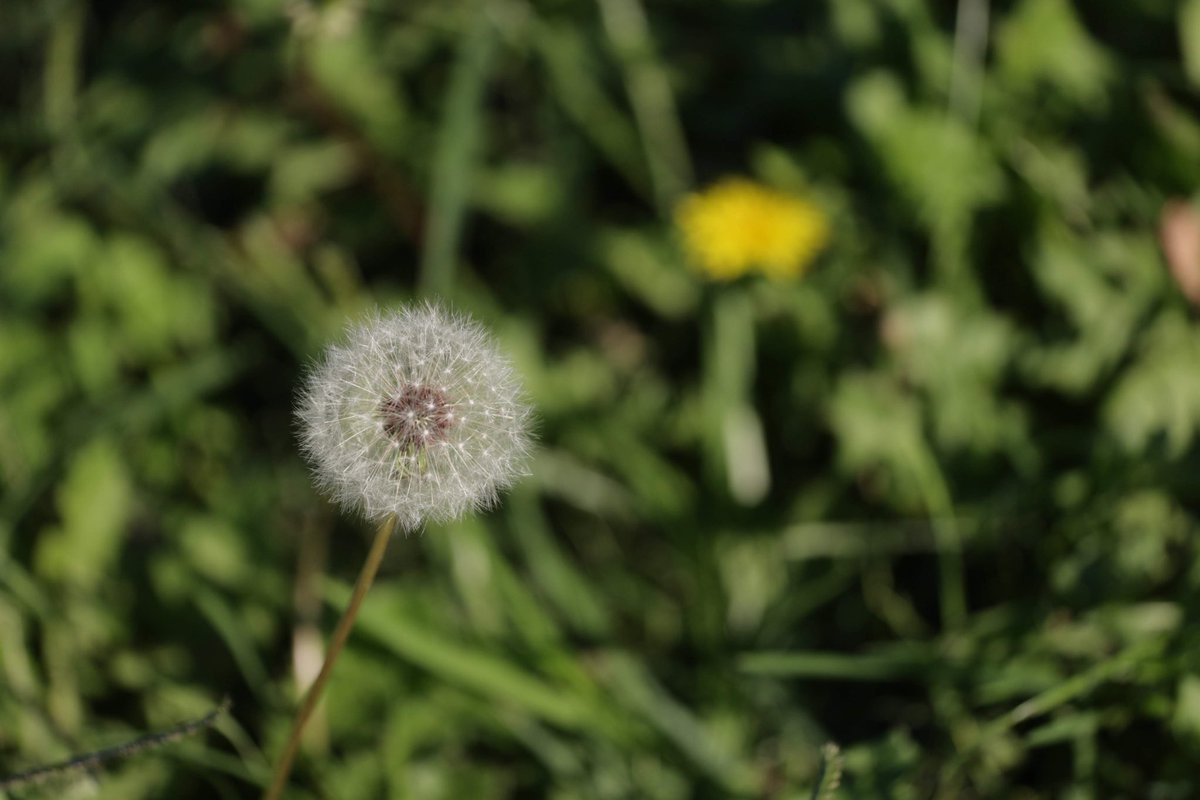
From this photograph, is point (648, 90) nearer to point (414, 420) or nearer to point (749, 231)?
point (749, 231)

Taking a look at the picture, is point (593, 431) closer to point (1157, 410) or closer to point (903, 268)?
point (903, 268)

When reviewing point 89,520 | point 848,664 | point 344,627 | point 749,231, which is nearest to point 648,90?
point 749,231

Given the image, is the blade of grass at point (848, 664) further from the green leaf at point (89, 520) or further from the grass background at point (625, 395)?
the green leaf at point (89, 520)

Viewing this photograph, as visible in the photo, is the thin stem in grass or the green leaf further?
the green leaf

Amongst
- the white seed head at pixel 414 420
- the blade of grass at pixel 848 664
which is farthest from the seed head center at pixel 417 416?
the blade of grass at pixel 848 664

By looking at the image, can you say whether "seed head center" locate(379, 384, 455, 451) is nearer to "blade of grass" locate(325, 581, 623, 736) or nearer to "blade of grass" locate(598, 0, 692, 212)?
"blade of grass" locate(325, 581, 623, 736)

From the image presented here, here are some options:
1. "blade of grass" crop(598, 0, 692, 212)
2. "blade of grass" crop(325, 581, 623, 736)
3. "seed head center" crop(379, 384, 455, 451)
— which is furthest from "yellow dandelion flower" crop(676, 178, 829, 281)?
"seed head center" crop(379, 384, 455, 451)

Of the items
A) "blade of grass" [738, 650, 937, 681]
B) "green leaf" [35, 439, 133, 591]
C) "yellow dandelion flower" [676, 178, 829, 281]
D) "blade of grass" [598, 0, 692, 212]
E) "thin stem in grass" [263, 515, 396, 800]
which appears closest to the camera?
"thin stem in grass" [263, 515, 396, 800]
